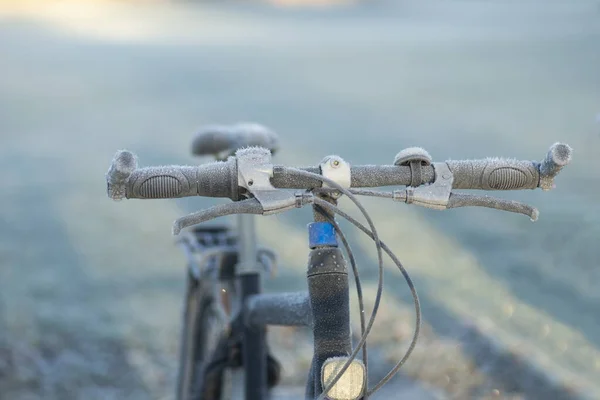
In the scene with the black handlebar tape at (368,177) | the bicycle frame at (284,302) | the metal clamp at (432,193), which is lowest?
the bicycle frame at (284,302)

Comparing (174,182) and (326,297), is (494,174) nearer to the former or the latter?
(326,297)

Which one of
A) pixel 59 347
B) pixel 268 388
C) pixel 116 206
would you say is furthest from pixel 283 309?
pixel 116 206

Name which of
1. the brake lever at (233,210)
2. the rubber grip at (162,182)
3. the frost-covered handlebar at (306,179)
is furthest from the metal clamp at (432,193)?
the rubber grip at (162,182)

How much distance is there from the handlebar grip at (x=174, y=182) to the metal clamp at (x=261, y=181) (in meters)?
0.02

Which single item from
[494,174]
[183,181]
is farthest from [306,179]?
[494,174]

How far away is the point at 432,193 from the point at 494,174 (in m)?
0.11

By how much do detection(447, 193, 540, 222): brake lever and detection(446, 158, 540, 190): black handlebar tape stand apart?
45 mm

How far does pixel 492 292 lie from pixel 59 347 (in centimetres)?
196

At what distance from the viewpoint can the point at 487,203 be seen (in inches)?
39.8

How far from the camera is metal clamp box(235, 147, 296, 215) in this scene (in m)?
0.97

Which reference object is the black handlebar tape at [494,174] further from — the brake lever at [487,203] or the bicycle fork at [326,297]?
the bicycle fork at [326,297]

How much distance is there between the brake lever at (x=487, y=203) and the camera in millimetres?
998

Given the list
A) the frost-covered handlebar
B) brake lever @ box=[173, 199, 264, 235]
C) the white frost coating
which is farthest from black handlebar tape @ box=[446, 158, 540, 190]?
brake lever @ box=[173, 199, 264, 235]

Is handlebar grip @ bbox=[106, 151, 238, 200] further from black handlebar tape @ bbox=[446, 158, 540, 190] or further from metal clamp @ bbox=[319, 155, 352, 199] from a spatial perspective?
black handlebar tape @ bbox=[446, 158, 540, 190]
